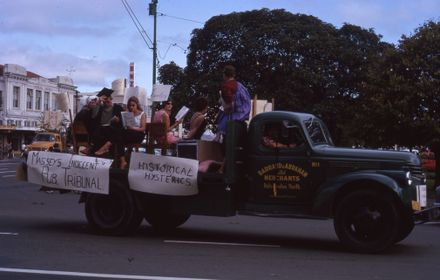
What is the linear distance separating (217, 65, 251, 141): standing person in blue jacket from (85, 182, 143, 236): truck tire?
76.3 inches

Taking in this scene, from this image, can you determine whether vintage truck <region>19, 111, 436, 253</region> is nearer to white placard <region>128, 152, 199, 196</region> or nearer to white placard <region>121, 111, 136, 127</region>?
white placard <region>128, 152, 199, 196</region>

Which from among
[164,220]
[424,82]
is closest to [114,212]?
[164,220]

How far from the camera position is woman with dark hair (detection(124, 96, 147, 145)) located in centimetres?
1116

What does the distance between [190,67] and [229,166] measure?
3272cm

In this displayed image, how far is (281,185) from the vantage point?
9.72m

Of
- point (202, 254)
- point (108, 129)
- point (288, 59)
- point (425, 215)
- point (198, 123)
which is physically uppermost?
point (288, 59)

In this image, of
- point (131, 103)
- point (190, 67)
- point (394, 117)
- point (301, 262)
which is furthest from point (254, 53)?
point (301, 262)

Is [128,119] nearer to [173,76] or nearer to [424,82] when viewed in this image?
[424,82]

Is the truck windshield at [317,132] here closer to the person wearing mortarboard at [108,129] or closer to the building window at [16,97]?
the person wearing mortarboard at [108,129]

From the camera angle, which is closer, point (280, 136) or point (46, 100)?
point (280, 136)

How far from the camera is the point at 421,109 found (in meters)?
23.3

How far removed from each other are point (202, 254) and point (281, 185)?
5.60 feet

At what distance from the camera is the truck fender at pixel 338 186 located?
9164 millimetres

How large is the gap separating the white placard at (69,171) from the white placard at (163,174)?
55 cm
